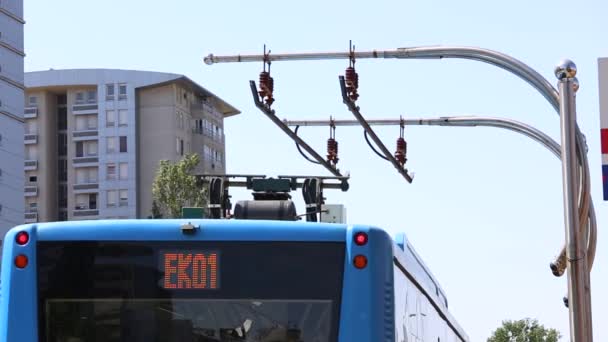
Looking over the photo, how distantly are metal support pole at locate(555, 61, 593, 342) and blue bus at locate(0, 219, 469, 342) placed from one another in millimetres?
2847

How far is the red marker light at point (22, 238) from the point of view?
10469mm

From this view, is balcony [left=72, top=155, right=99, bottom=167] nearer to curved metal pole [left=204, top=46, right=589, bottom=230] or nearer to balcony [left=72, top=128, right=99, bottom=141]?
balcony [left=72, top=128, right=99, bottom=141]

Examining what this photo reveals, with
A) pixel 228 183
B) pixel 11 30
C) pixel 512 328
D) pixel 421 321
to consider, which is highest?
pixel 11 30

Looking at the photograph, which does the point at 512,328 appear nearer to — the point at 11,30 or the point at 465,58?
the point at 11,30

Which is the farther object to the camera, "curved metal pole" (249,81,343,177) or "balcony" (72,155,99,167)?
"balcony" (72,155,99,167)

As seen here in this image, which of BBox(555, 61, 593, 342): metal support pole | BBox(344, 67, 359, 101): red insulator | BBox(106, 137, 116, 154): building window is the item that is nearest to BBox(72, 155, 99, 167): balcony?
BBox(106, 137, 116, 154): building window

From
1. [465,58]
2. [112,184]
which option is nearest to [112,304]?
[465,58]

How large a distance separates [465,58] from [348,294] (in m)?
7.45

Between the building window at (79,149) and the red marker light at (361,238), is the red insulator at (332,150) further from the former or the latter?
the building window at (79,149)

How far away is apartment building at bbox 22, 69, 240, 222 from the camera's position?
426 ft

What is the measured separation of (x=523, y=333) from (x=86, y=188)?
52114mm

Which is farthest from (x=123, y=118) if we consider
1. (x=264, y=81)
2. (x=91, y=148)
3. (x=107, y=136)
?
(x=264, y=81)

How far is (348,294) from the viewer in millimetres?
10266

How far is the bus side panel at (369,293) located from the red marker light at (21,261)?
228 cm
